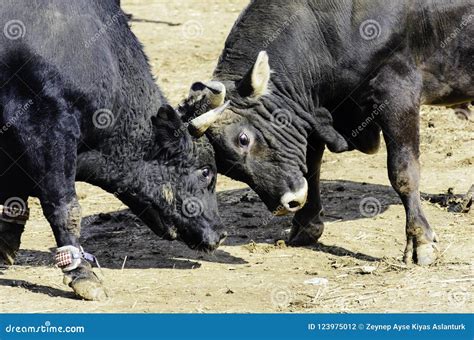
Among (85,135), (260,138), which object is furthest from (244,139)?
(85,135)

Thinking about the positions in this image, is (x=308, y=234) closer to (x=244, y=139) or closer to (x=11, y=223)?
(x=244, y=139)

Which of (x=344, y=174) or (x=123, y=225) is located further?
(x=344, y=174)

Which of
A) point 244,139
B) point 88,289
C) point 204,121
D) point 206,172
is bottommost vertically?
point 88,289

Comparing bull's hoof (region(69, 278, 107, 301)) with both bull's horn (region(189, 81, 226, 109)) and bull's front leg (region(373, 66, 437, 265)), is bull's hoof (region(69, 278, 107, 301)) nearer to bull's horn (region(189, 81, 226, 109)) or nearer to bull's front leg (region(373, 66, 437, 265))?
bull's horn (region(189, 81, 226, 109))

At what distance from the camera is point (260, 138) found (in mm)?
10094

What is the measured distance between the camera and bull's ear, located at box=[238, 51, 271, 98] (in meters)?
9.88

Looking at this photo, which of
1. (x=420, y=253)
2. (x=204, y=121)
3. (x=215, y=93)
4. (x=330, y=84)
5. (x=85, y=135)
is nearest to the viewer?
(x=85, y=135)

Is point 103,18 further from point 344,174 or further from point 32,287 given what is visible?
point 344,174

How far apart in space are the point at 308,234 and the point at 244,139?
1356mm

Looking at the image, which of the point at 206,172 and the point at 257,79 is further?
the point at 257,79

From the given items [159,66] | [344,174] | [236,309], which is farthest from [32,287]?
[159,66]

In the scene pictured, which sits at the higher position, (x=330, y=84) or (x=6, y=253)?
(x=330, y=84)

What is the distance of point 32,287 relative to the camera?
29.8 ft

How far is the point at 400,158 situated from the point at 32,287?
3376 mm
